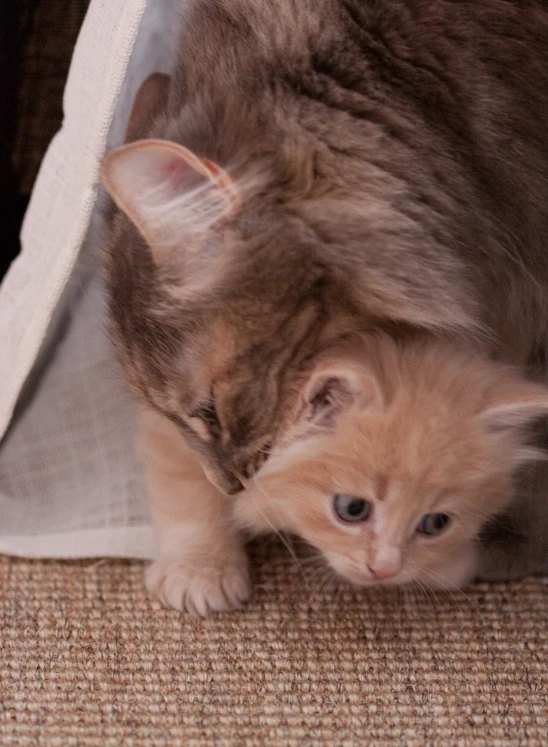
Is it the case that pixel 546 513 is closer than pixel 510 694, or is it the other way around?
pixel 510 694

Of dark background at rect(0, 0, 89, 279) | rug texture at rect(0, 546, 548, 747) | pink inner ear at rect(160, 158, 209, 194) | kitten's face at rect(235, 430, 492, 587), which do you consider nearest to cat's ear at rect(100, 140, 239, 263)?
pink inner ear at rect(160, 158, 209, 194)

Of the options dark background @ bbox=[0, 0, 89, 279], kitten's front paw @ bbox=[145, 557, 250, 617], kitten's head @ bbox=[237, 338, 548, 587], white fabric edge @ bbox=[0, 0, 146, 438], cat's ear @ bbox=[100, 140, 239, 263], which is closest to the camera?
cat's ear @ bbox=[100, 140, 239, 263]

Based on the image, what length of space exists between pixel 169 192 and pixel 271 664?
0.66m

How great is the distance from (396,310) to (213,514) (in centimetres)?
45

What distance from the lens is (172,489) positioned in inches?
50.4

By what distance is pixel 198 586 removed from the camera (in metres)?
1.21

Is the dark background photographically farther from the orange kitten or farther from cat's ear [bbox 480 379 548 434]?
cat's ear [bbox 480 379 548 434]

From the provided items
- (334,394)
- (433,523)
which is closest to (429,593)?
(433,523)

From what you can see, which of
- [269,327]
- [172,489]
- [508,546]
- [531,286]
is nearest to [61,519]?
[172,489]

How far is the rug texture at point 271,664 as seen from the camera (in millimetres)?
1075

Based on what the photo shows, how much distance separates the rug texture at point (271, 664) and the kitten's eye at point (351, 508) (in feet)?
0.78

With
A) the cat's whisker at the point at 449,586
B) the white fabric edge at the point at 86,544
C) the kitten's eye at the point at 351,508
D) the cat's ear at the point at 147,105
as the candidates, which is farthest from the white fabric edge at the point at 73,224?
the cat's whisker at the point at 449,586

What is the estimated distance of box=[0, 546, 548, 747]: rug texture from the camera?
1075 millimetres

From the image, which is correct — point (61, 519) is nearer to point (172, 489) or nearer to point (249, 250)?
point (172, 489)
